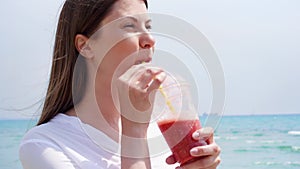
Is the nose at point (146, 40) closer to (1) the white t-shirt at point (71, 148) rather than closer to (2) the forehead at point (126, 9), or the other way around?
(2) the forehead at point (126, 9)

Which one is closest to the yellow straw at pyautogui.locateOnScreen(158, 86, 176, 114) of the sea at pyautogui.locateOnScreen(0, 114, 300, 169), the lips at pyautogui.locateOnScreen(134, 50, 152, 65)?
the lips at pyautogui.locateOnScreen(134, 50, 152, 65)

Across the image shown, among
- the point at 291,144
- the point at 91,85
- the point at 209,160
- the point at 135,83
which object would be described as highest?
the point at 135,83

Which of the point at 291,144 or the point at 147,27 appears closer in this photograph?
the point at 147,27

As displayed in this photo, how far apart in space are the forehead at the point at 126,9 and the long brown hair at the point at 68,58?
4 centimetres

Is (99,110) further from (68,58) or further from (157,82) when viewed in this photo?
(157,82)

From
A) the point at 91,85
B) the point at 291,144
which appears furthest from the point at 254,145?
the point at 91,85

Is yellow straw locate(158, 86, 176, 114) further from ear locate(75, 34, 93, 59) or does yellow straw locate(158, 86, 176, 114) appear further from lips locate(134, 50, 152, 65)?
ear locate(75, 34, 93, 59)

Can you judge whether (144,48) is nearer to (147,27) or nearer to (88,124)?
(147,27)

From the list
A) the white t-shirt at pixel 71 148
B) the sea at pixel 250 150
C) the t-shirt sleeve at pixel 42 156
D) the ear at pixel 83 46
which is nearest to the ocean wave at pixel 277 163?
the sea at pixel 250 150

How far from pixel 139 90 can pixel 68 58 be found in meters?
0.38

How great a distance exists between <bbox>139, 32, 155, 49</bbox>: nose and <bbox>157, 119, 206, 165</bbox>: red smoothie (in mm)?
208

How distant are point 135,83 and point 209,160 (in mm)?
270

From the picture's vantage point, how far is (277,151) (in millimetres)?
15039

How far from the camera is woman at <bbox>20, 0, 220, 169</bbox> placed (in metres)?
1.32
